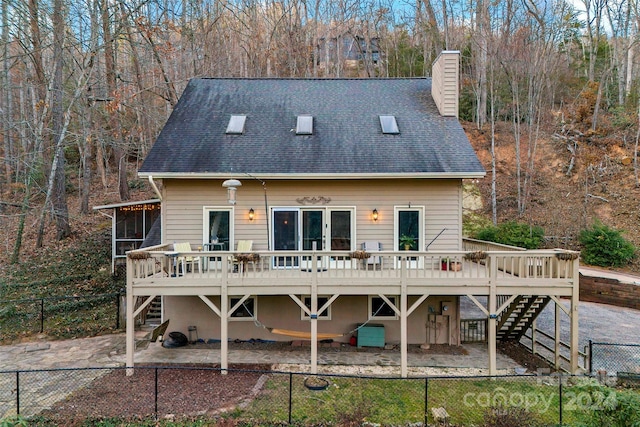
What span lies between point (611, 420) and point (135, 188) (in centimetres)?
2499

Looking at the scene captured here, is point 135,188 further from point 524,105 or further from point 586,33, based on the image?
point 586,33

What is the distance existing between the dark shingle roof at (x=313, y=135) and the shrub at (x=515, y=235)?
26.6 ft

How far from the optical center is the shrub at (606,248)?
16625 mm

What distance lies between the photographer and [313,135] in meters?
11.4

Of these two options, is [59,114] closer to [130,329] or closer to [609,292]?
[130,329]

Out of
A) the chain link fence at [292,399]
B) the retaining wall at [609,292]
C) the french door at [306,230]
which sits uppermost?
the french door at [306,230]

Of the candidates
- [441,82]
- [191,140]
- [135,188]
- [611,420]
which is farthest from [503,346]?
[135,188]

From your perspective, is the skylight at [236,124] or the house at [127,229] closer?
the skylight at [236,124]

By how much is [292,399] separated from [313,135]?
7.24 meters

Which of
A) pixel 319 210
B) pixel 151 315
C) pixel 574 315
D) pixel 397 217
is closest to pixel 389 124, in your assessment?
pixel 397 217


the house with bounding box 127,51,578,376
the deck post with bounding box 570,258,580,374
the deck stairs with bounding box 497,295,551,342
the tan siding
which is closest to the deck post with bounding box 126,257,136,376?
the house with bounding box 127,51,578,376

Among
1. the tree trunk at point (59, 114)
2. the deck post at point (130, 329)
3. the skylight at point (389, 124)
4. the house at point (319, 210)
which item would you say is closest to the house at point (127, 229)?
the tree trunk at point (59, 114)

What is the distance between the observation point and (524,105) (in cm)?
2594

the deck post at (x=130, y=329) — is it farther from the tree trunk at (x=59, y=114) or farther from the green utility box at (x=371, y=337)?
the green utility box at (x=371, y=337)
